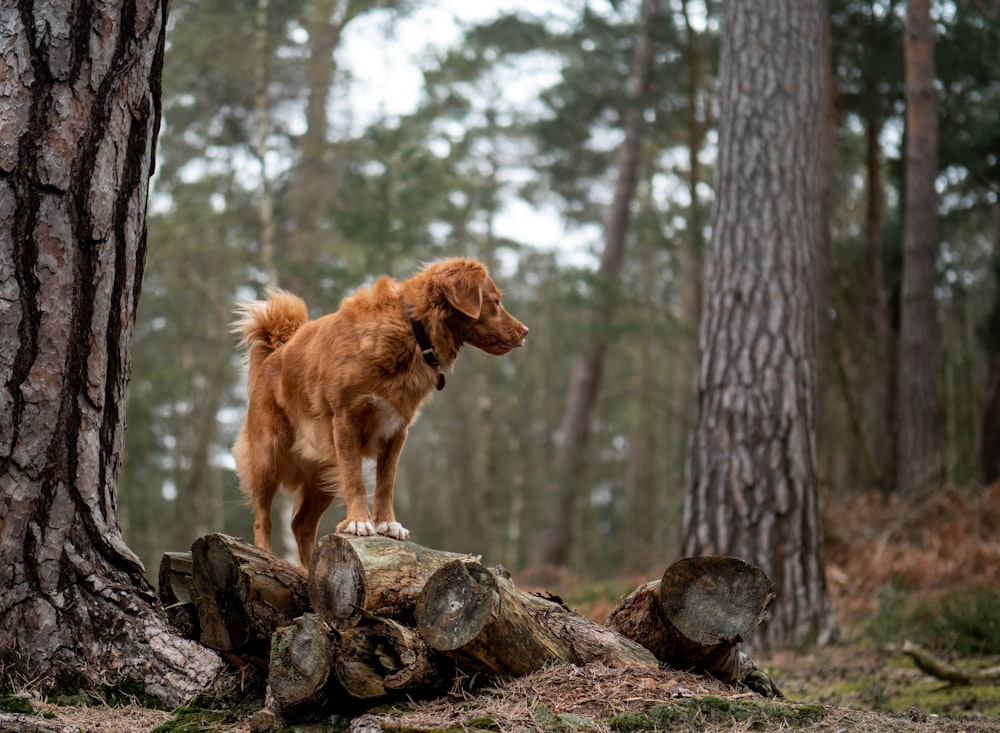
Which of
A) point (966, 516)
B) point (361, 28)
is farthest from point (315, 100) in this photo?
point (966, 516)

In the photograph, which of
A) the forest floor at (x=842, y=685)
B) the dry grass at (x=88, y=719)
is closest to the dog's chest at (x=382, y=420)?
the forest floor at (x=842, y=685)

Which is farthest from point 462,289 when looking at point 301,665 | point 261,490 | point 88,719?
point 88,719

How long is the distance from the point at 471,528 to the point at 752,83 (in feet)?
69.7

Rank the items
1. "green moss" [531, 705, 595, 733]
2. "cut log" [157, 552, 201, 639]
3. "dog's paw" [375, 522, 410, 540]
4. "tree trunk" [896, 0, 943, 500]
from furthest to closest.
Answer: "tree trunk" [896, 0, 943, 500]
"dog's paw" [375, 522, 410, 540]
"cut log" [157, 552, 201, 639]
"green moss" [531, 705, 595, 733]

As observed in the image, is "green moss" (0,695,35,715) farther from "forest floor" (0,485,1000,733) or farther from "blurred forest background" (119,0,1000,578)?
"blurred forest background" (119,0,1000,578)

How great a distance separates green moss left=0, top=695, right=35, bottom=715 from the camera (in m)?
3.75

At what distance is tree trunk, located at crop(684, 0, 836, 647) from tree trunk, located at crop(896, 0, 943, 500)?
22.2 feet

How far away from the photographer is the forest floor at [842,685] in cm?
359

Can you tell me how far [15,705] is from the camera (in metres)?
3.77

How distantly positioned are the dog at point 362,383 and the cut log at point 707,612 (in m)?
1.35

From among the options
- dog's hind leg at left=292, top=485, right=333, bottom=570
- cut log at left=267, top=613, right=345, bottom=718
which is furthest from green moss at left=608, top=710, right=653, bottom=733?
dog's hind leg at left=292, top=485, right=333, bottom=570

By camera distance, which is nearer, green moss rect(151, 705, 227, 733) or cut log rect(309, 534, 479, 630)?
green moss rect(151, 705, 227, 733)

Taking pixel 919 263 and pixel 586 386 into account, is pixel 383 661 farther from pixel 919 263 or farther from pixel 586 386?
pixel 586 386

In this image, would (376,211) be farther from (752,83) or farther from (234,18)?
(752,83)
